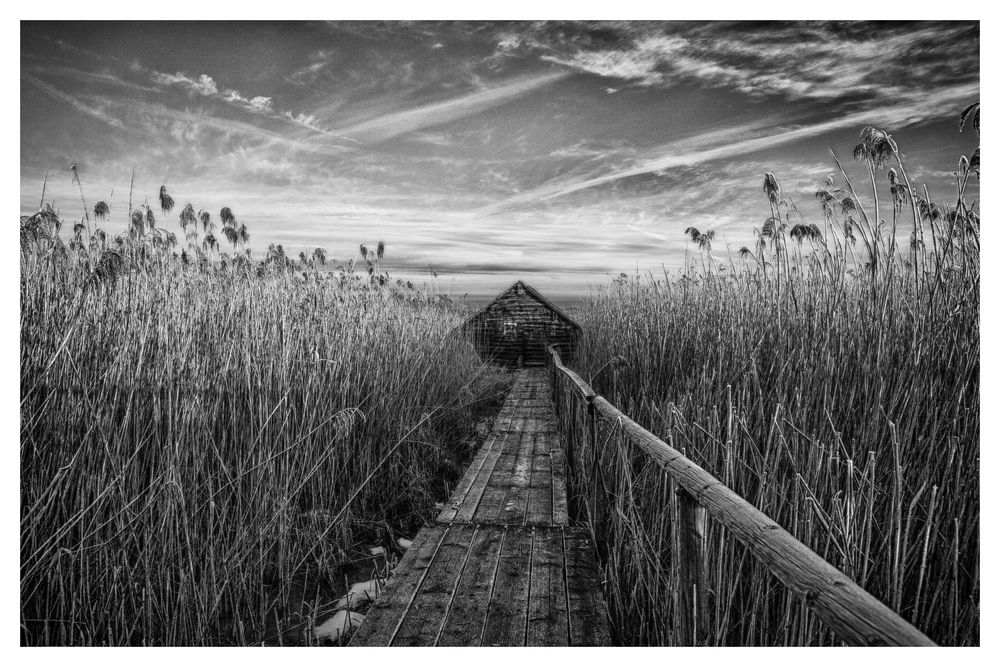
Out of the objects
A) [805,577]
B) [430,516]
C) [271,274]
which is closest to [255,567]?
[430,516]

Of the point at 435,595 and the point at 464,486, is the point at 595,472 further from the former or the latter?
the point at 435,595

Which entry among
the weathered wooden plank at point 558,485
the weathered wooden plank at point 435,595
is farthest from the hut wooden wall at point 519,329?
the weathered wooden plank at point 435,595

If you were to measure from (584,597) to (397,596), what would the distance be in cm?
67

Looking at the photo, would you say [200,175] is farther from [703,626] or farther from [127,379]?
[703,626]

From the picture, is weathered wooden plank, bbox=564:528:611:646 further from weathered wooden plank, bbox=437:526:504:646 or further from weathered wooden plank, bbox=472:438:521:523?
weathered wooden plank, bbox=472:438:521:523

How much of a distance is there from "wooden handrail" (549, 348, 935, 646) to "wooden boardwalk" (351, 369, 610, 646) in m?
0.74

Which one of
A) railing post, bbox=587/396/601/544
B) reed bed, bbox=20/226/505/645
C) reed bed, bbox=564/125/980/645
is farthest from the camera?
railing post, bbox=587/396/601/544

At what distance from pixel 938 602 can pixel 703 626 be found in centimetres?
79

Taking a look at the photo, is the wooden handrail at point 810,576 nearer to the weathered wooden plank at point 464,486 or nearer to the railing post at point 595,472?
the railing post at point 595,472

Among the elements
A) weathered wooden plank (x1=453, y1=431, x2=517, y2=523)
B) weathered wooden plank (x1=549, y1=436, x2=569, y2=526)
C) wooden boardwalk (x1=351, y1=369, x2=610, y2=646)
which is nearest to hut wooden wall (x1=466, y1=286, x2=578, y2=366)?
weathered wooden plank (x1=549, y1=436, x2=569, y2=526)

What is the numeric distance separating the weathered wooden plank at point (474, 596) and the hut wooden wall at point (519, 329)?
7.05 m

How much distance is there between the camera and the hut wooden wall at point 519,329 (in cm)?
930

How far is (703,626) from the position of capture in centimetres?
136

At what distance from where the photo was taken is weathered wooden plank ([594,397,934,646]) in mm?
720
